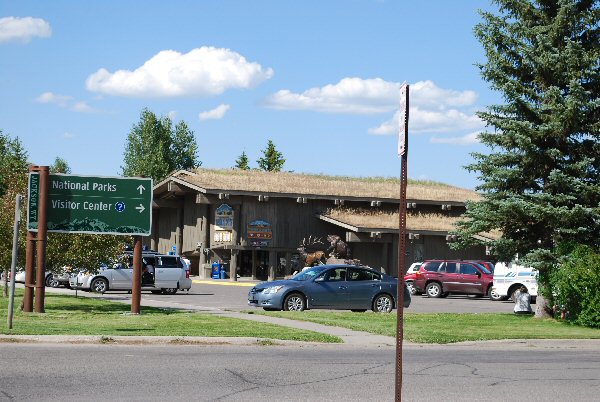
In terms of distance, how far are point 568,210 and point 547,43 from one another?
14.7ft

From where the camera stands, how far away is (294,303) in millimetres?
26250

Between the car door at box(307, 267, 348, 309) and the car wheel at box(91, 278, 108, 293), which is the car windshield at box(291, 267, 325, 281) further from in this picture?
the car wheel at box(91, 278, 108, 293)

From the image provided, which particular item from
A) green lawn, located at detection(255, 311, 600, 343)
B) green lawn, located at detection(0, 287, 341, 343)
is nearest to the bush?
green lawn, located at detection(255, 311, 600, 343)

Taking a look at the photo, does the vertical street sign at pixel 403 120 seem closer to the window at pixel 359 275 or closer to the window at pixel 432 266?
the window at pixel 359 275

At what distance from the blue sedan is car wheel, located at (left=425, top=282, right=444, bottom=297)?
598 inches

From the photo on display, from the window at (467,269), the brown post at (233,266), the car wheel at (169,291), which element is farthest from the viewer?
the brown post at (233,266)

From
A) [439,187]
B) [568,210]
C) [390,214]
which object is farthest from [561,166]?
[439,187]

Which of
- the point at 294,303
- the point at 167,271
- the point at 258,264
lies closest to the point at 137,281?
the point at 294,303

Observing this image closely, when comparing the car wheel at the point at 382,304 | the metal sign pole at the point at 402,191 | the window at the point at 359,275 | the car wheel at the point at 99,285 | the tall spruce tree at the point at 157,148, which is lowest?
the car wheel at the point at 99,285

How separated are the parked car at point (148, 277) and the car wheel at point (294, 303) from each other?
11.9m

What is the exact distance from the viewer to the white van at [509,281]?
126ft

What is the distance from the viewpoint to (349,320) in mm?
23281

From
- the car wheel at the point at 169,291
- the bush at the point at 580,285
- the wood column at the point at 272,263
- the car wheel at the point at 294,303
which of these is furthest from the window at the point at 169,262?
the wood column at the point at 272,263

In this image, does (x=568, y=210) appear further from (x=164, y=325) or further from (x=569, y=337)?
(x=164, y=325)
